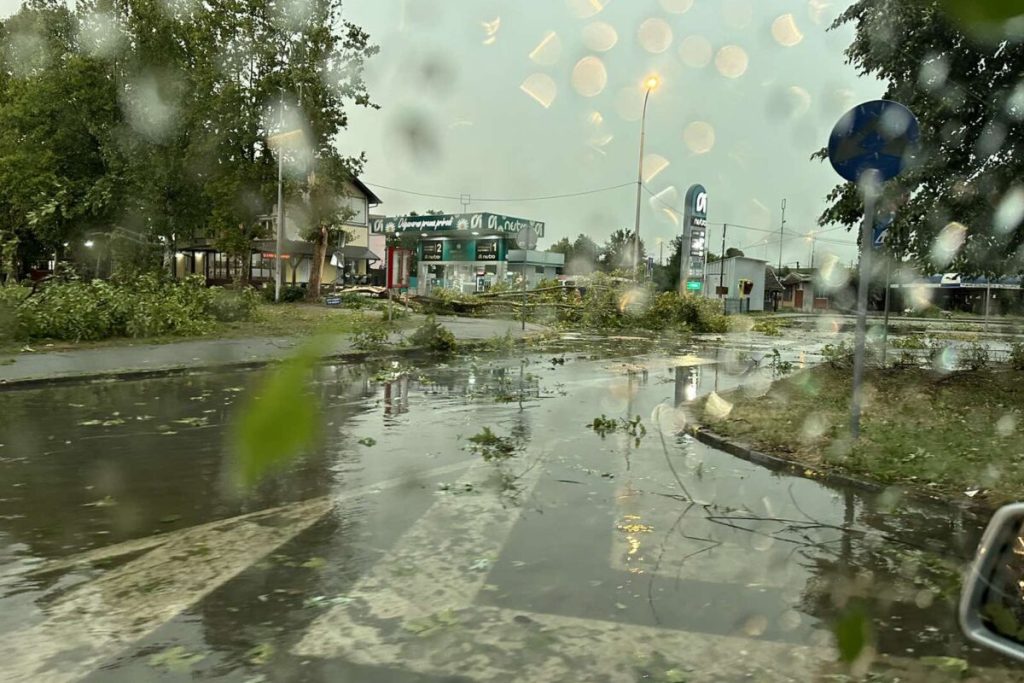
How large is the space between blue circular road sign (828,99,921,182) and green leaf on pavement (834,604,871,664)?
507 centimetres

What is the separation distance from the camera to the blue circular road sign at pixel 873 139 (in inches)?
283

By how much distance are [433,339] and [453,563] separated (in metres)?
15.2

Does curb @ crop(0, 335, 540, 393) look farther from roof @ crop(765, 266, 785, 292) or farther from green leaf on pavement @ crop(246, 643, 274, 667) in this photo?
roof @ crop(765, 266, 785, 292)

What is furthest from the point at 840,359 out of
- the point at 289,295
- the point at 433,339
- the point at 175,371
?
the point at 289,295

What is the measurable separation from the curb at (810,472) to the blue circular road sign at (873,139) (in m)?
2.97

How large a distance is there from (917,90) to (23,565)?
11820 millimetres

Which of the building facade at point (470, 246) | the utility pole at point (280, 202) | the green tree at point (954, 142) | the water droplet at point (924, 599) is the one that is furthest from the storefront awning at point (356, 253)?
the water droplet at point (924, 599)

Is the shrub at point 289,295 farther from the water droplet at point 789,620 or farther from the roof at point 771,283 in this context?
the roof at point 771,283

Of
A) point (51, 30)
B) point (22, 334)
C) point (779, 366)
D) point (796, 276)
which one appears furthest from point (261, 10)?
point (796, 276)

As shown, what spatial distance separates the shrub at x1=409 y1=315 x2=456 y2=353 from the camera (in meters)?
19.8

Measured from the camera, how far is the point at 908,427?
8539 mm

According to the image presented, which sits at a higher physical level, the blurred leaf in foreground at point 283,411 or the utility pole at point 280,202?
the utility pole at point 280,202

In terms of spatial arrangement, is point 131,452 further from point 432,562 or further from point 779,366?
point 779,366

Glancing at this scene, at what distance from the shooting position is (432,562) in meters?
4.71
